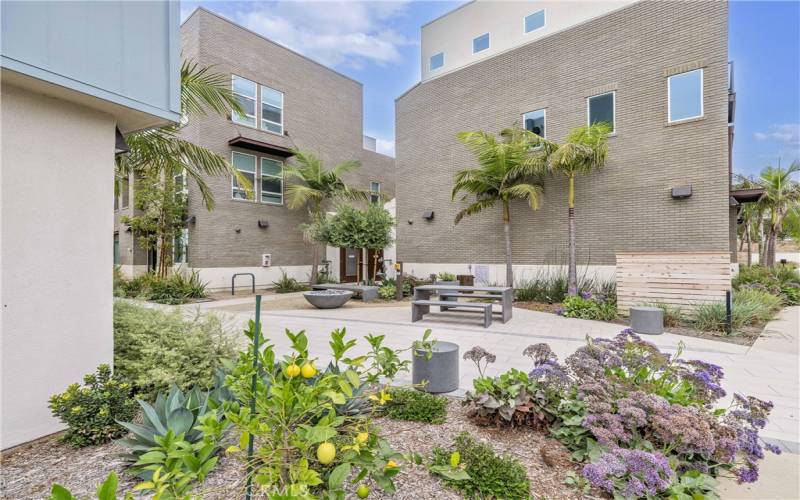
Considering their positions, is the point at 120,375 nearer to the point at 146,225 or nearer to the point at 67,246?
the point at 67,246

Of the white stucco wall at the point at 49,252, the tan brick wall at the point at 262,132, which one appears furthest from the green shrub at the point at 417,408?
the tan brick wall at the point at 262,132

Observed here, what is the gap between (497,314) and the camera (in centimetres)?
841

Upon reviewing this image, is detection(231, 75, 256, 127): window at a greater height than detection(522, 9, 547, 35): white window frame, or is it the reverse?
detection(522, 9, 547, 35): white window frame

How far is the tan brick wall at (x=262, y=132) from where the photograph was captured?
1305 cm

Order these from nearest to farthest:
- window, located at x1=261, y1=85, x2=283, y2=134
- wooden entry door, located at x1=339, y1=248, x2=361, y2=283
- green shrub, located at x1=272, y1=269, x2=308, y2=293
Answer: green shrub, located at x1=272, y1=269, x2=308, y2=293, window, located at x1=261, y1=85, x2=283, y2=134, wooden entry door, located at x1=339, y1=248, x2=361, y2=283

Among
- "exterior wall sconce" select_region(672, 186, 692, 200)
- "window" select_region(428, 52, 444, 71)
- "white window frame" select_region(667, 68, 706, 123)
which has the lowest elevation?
"exterior wall sconce" select_region(672, 186, 692, 200)

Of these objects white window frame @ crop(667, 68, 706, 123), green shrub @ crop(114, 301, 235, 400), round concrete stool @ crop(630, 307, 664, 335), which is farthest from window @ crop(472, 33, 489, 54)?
green shrub @ crop(114, 301, 235, 400)

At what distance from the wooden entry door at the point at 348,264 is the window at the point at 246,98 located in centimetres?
672

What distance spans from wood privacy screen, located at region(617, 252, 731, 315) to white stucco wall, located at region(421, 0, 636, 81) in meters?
7.49

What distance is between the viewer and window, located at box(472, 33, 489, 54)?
43.3ft

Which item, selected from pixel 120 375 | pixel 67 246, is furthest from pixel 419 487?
pixel 67 246

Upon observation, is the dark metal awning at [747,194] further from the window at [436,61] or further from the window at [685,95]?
the window at [436,61]

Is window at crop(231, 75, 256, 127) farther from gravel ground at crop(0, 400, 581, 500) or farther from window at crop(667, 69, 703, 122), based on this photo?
window at crop(667, 69, 703, 122)

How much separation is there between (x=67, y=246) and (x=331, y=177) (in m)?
12.0
